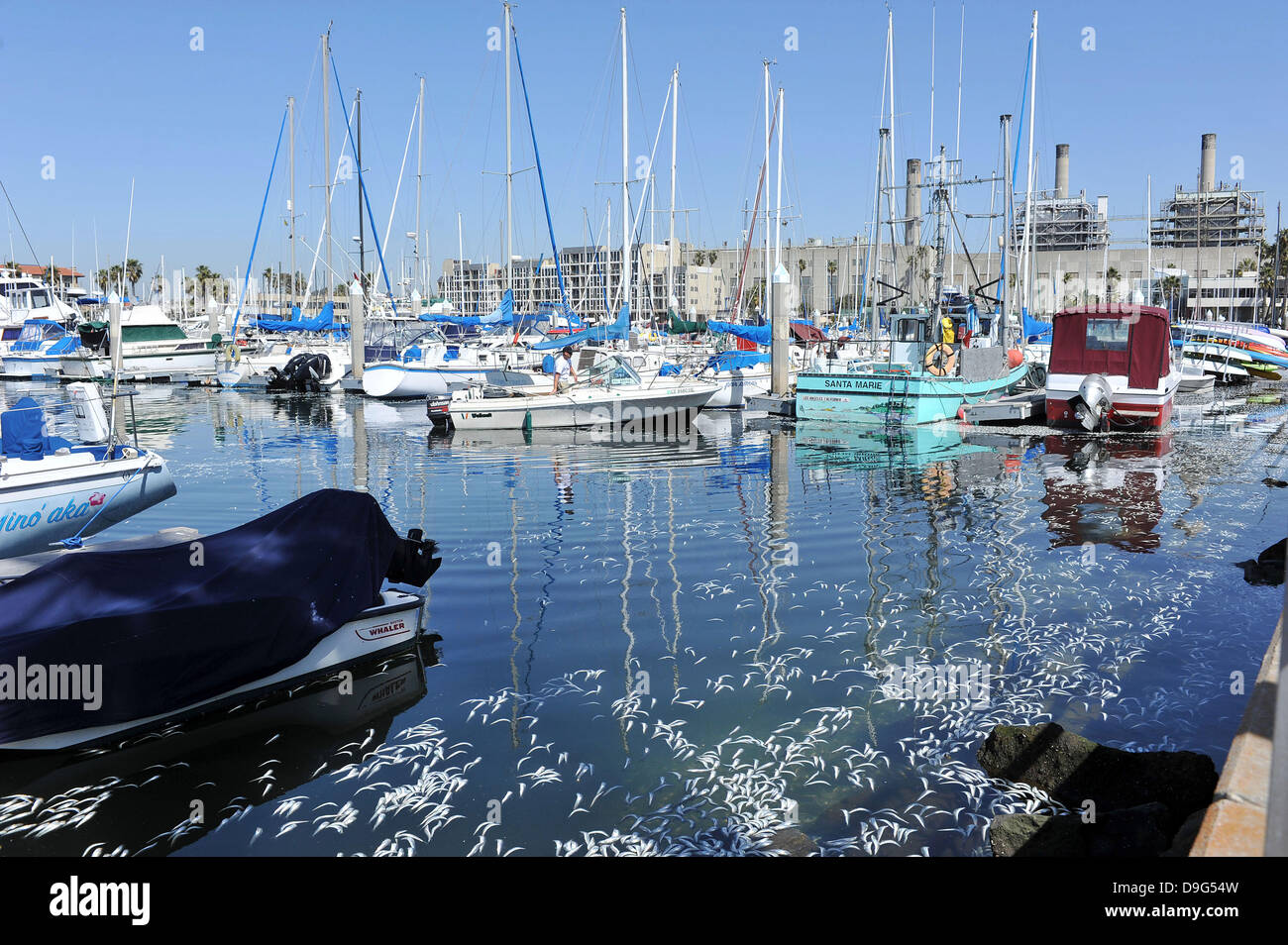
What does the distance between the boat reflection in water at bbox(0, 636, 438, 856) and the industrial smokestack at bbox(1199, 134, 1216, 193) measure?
124735 millimetres

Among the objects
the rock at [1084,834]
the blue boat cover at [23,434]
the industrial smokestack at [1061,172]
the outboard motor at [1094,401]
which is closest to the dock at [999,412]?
the outboard motor at [1094,401]

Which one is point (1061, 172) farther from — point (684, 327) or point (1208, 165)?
point (684, 327)

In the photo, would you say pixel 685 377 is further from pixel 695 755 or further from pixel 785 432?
pixel 695 755

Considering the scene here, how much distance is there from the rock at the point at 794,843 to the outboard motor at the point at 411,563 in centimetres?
555

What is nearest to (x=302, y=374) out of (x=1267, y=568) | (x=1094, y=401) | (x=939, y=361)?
(x=939, y=361)

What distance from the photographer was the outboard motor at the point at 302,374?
46062 mm

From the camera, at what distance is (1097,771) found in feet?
23.9

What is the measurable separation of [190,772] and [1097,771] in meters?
7.02

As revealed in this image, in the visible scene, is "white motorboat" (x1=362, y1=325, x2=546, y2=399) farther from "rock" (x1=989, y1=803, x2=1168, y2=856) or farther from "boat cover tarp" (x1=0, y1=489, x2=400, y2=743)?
"rock" (x1=989, y1=803, x2=1168, y2=856)

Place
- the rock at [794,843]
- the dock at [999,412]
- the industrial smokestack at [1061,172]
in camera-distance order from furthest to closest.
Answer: the industrial smokestack at [1061,172] < the dock at [999,412] < the rock at [794,843]

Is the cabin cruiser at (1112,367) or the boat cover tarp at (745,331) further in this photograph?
the boat cover tarp at (745,331)

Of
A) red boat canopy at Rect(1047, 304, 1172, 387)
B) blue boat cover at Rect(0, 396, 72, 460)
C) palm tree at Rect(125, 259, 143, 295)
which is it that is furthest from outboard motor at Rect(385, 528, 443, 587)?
palm tree at Rect(125, 259, 143, 295)

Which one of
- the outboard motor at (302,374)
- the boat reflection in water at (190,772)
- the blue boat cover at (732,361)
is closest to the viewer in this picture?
the boat reflection in water at (190,772)

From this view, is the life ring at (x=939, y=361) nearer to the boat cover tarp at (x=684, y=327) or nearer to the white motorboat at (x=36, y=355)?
the boat cover tarp at (x=684, y=327)
